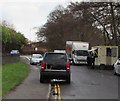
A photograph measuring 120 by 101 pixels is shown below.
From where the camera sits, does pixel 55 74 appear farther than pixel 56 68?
No

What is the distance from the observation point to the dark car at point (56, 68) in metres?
23.0

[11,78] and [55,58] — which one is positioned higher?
[55,58]

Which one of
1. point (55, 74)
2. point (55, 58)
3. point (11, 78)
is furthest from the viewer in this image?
point (11, 78)

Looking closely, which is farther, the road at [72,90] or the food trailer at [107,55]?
the food trailer at [107,55]

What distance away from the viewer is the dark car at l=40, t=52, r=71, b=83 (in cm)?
2295

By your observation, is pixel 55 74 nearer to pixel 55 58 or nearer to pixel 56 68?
pixel 56 68

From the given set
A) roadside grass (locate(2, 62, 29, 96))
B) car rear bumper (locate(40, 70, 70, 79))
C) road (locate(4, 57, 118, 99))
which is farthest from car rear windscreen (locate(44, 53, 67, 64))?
roadside grass (locate(2, 62, 29, 96))

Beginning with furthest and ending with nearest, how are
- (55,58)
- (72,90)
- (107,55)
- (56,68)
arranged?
→ (107,55) < (55,58) < (56,68) < (72,90)

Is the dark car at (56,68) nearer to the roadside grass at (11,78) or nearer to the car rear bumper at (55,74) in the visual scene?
the car rear bumper at (55,74)

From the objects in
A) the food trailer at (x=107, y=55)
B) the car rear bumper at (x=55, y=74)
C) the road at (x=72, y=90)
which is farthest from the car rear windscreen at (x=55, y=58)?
the food trailer at (x=107, y=55)

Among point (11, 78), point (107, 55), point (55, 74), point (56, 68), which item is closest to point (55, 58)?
point (56, 68)

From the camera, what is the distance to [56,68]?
75.6ft

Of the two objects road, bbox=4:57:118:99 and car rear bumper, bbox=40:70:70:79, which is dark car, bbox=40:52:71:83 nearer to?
car rear bumper, bbox=40:70:70:79

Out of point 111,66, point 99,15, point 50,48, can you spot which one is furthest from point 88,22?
point 50,48
